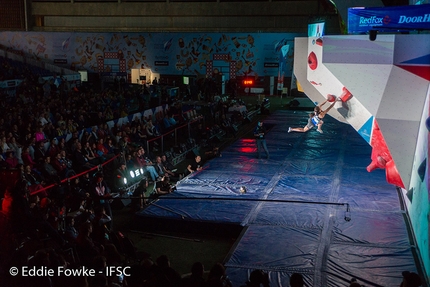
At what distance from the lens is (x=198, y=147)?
17.7m

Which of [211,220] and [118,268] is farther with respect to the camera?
[211,220]

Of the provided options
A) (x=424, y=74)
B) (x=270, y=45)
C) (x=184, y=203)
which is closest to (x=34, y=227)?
(x=184, y=203)

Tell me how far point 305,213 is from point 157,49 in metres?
25.9

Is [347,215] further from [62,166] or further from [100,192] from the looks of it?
[62,166]

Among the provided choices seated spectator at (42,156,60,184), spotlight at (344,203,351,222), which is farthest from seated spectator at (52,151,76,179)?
spotlight at (344,203,351,222)

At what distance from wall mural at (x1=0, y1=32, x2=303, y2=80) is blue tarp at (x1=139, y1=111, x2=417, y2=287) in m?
17.0

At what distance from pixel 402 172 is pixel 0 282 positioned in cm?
662

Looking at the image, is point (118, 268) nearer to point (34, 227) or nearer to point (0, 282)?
point (0, 282)

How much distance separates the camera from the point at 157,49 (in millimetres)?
34625

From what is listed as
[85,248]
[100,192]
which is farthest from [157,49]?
[85,248]

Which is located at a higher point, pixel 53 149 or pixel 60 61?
pixel 60 61

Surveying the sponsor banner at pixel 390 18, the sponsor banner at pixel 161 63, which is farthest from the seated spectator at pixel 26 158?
the sponsor banner at pixel 161 63

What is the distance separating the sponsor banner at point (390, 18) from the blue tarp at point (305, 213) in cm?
344

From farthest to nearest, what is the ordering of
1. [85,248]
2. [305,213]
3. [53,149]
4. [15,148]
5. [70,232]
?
[53,149] → [15,148] → [305,213] → [70,232] → [85,248]
